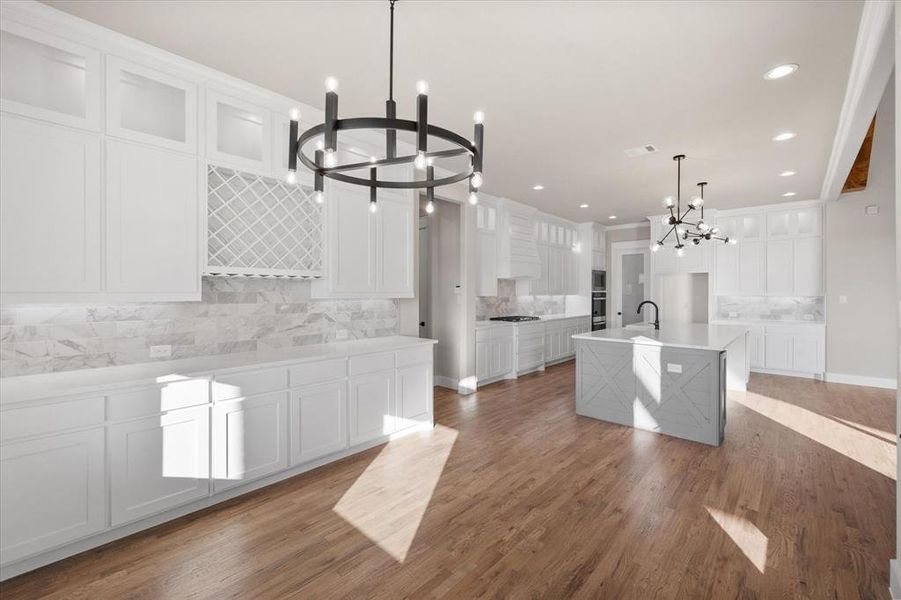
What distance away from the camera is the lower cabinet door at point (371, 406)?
355cm

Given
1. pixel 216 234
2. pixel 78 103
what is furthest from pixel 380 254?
pixel 78 103

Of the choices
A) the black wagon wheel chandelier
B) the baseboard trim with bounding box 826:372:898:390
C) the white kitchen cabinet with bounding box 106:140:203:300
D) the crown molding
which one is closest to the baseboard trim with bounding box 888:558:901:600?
the black wagon wheel chandelier

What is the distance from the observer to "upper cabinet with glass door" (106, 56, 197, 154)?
258 centimetres

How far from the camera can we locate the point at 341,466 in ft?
11.2

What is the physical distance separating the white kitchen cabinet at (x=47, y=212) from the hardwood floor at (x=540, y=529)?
149 cm

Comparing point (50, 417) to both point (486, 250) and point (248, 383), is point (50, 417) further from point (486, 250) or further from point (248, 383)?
point (486, 250)

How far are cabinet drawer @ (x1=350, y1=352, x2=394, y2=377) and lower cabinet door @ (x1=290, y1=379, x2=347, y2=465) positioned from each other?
153mm

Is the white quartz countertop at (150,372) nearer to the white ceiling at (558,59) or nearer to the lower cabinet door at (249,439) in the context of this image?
the lower cabinet door at (249,439)

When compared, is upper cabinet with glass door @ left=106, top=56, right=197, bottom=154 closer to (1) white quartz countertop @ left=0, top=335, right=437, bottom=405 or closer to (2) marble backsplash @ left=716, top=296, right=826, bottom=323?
(1) white quartz countertop @ left=0, top=335, right=437, bottom=405

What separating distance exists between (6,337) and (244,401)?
1.29 meters

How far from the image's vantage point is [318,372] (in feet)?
10.7

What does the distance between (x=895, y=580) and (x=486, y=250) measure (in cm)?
532

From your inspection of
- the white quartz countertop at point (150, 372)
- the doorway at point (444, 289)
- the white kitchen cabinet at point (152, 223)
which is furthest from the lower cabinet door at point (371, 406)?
the doorway at point (444, 289)

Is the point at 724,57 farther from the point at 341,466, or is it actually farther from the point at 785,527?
the point at 341,466
